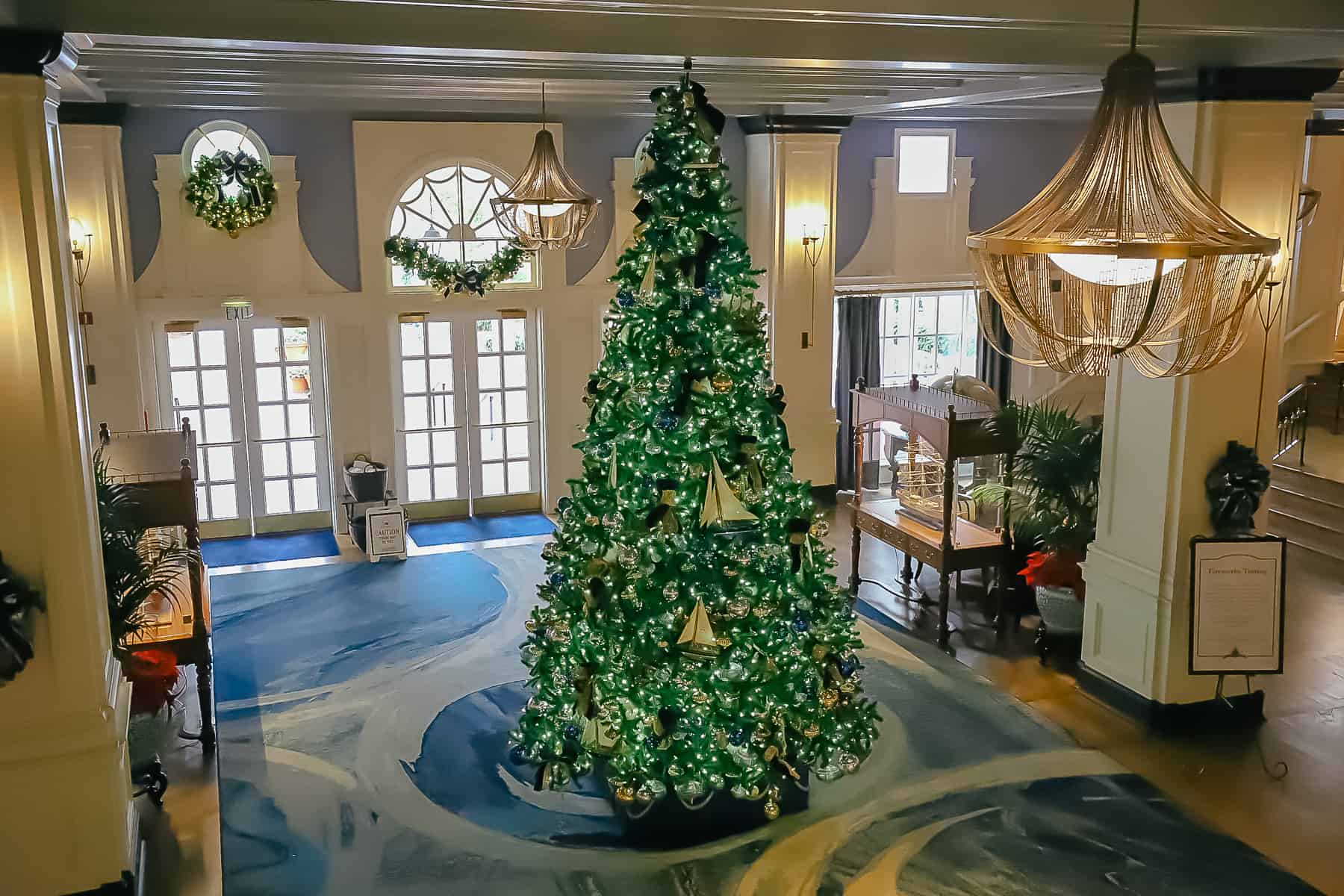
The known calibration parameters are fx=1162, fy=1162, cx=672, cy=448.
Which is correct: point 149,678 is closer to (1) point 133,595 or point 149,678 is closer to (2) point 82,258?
(1) point 133,595

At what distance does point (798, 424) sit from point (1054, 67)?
558cm

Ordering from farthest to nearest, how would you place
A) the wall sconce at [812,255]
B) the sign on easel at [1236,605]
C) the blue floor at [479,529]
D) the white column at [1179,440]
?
the wall sconce at [812,255] < the blue floor at [479,529] < the sign on easel at [1236,605] < the white column at [1179,440]

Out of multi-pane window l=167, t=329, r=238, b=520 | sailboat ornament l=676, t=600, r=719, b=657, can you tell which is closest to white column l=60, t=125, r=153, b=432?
multi-pane window l=167, t=329, r=238, b=520

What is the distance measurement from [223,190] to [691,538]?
21.3 feet

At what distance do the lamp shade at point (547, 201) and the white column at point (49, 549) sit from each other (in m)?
3.13

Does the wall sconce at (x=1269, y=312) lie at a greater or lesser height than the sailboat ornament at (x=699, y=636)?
greater

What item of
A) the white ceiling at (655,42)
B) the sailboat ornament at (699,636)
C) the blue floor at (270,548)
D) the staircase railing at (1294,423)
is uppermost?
the white ceiling at (655,42)

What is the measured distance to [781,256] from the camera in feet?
35.4

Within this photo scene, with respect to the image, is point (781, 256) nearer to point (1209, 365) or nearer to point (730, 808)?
point (730, 808)

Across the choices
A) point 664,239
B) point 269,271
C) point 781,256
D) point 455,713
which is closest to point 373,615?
point 455,713

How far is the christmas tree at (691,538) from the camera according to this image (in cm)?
496

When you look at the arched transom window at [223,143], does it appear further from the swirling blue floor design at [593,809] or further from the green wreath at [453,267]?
the swirling blue floor design at [593,809]

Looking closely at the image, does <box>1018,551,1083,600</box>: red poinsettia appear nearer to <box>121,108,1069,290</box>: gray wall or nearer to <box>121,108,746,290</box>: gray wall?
<box>121,108,1069,290</box>: gray wall

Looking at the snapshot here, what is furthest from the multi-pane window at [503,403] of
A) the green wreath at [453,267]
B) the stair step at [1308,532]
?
the stair step at [1308,532]
